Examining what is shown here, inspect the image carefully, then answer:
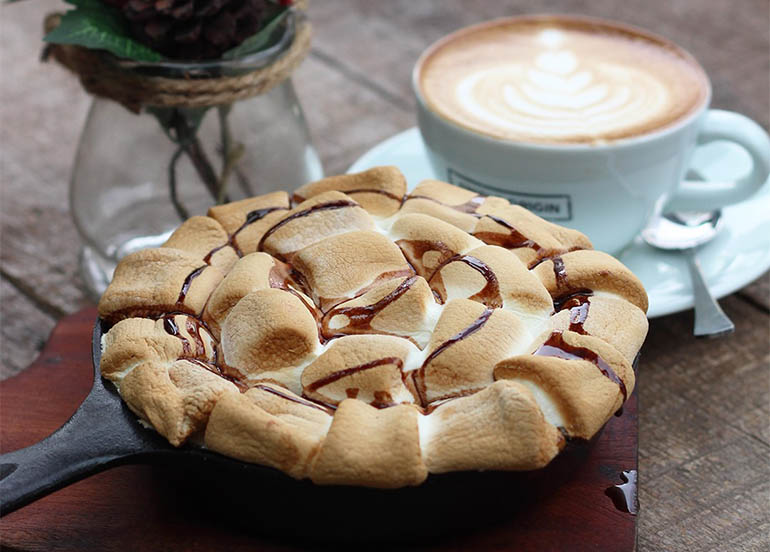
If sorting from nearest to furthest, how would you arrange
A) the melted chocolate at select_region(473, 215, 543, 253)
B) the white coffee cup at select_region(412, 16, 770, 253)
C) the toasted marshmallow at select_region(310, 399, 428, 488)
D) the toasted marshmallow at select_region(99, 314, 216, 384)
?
the toasted marshmallow at select_region(310, 399, 428, 488), the toasted marshmallow at select_region(99, 314, 216, 384), the melted chocolate at select_region(473, 215, 543, 253), the white coffee cup at select_region(412, 16, 770, 253)

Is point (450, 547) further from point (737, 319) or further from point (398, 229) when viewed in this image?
point (737, 319)

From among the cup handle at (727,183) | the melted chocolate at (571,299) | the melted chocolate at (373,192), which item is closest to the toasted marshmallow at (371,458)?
the melted chocolate at (571,299)

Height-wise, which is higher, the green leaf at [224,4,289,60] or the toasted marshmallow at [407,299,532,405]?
the green leaf at [224,4,289,60]

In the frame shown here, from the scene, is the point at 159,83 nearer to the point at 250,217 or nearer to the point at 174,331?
the point at 250,217

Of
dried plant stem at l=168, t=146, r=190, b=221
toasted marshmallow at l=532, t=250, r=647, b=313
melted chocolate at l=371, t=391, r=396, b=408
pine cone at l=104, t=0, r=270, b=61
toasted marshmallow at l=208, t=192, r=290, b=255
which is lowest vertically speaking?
dried plant stem at l=168, t=146, r=190, b=221

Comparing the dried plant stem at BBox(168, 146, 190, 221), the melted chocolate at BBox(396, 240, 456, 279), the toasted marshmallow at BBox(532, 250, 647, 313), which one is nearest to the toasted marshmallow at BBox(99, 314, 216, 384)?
the melted chocolate at BBox(396, 240, 456, 279)

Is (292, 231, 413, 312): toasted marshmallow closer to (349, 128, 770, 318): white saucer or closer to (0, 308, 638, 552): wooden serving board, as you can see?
(0, 308, 638, 552): wooden serving board

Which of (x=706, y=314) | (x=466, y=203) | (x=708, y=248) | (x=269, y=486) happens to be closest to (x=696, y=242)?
(x=708, y=248)

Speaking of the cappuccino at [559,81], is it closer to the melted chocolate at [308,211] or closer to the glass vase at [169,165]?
the glass vase at [169,165]

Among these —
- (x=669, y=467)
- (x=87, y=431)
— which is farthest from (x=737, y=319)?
(x=87, y=431)
